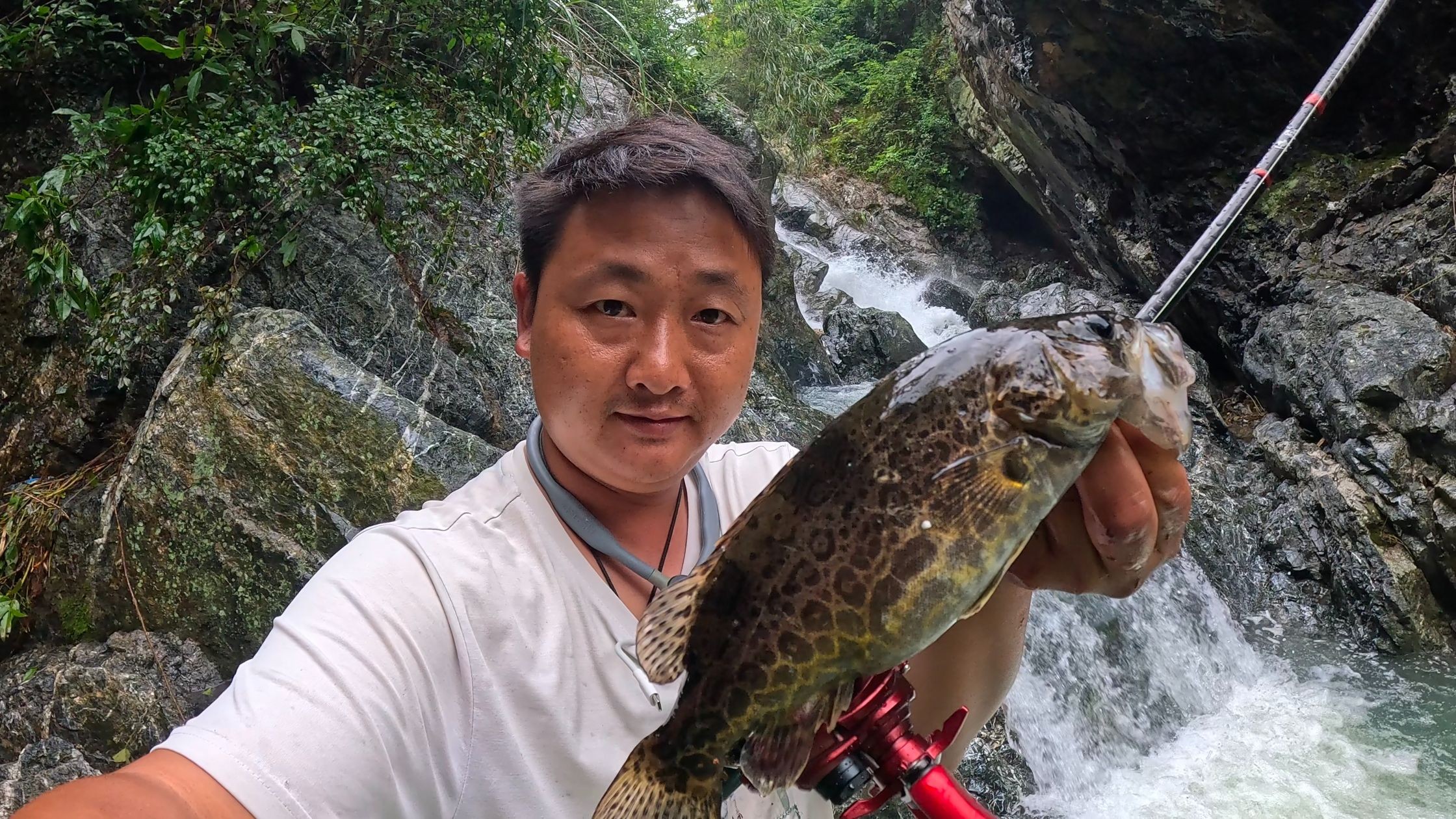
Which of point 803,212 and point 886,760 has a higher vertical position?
point 803,212

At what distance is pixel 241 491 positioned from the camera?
144 inches

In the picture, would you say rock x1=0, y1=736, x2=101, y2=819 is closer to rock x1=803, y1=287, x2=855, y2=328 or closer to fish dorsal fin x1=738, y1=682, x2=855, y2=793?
fish dorsal fin x1=738, y1=682, x2=855, y2=793

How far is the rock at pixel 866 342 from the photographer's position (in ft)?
38.5

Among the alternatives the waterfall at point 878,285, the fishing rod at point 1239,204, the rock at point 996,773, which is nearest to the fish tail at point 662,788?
the fishing rod at point 1239,204

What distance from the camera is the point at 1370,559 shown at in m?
6.46

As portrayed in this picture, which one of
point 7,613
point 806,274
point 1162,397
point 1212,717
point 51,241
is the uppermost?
point 806,274

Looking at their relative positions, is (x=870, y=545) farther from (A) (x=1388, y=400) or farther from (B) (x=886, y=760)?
(A) (x=1388, y=400)

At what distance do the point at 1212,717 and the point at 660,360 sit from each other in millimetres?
6244

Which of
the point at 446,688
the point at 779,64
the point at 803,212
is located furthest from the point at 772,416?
the point at 803,212

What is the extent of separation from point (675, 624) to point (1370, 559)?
7.69 metres

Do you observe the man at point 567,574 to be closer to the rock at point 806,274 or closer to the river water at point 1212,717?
the river water at point 1212,717

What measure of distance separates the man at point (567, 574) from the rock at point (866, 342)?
1004cm

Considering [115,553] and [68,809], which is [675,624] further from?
[115,553]

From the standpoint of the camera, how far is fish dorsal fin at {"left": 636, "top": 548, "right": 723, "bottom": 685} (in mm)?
1315
